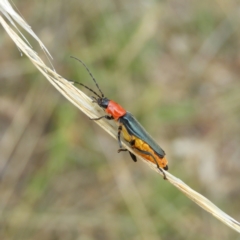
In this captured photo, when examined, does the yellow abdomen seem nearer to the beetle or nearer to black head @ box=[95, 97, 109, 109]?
the beetle

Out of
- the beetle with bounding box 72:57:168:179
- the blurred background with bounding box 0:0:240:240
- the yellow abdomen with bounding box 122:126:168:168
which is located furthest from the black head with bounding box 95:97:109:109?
the blurred background with bounding box 0:0:240:240

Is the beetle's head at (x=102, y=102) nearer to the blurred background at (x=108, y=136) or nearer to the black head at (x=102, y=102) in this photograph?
the black head at (x=102, y=102)

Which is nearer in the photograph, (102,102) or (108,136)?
(102,102)

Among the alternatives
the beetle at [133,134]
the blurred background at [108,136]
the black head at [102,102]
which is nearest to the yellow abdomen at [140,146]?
the beetle at [133,134]

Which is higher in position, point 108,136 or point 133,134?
point 108,136

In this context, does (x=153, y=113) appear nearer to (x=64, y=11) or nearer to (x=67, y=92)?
(x=64, y=11)

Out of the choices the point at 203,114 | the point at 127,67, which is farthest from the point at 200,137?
the point at 127,67

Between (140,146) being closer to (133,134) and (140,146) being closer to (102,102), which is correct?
(133,134)

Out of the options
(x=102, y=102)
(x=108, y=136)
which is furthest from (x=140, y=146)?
(x=108, y=136)
